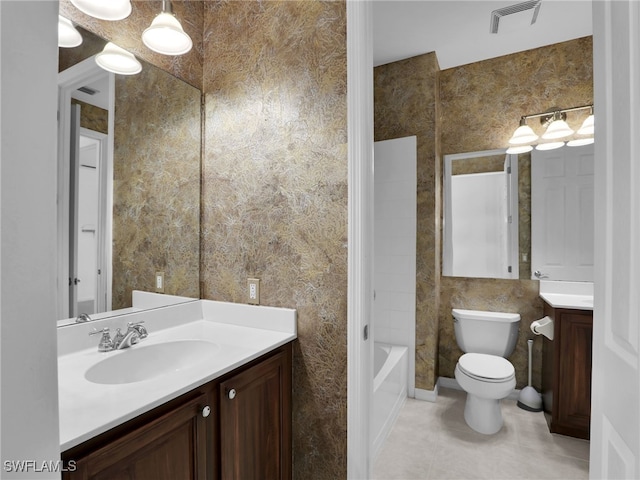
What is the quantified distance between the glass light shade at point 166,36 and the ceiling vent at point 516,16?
6.75ft

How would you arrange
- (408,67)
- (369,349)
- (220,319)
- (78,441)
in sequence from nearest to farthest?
(78,441), (369,349), (220,319), (408,67)

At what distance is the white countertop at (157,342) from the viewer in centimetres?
80

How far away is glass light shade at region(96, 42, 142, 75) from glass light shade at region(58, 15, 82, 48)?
89 mm

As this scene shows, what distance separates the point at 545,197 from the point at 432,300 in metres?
1.21

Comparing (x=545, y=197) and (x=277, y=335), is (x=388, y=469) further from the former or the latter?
(x=545, y=197)

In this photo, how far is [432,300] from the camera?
9.06 ft

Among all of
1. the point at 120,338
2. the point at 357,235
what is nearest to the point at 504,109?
the point at 357,235

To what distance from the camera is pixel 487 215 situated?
9.34 ft

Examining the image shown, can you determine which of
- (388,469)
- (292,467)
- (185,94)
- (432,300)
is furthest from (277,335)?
(432,300)

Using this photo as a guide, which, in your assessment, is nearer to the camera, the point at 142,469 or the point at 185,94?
the point at 142,469

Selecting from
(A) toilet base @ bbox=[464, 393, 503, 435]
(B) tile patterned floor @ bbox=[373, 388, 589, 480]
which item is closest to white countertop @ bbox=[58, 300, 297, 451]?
(B) tile patterned floor @ bbox=[373, 388, 589, 480]

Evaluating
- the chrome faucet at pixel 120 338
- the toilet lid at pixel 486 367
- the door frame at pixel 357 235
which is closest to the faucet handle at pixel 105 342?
the chrome faucet at pixel 120 338

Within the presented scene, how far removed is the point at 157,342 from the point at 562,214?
114 inches

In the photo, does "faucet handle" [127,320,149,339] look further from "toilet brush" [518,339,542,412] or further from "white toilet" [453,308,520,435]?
"toilet brush" [518,339,542,412]
